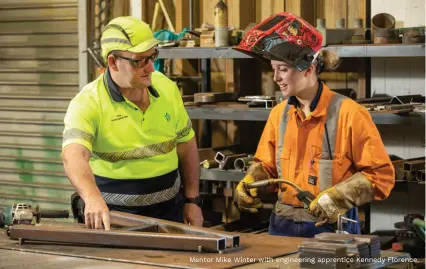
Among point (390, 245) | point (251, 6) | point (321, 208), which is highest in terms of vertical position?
point (251, 6)

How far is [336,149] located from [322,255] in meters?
Answer: 0.89

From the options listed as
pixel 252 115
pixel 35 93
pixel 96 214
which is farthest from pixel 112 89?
pixel 35 93

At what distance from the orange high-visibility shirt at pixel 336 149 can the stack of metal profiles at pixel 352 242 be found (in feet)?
2.03

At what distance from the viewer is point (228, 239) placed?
3.66m

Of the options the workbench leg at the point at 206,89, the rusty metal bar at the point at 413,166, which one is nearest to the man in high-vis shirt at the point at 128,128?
the rusty metal bar at the point at 413,166

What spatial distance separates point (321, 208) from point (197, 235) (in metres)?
0.57

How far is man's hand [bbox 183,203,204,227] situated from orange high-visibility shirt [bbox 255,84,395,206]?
1.62 ft

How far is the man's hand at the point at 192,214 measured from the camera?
14.9ft

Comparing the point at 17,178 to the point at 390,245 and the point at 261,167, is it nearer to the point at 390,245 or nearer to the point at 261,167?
the point at 390,245

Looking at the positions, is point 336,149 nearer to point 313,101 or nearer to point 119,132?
point 313,101

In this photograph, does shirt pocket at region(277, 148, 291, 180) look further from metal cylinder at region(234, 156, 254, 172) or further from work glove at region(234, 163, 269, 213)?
metal cylinder at region(234, 156, 254, 172)

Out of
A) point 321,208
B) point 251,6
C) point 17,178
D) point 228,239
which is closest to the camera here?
point 228,239

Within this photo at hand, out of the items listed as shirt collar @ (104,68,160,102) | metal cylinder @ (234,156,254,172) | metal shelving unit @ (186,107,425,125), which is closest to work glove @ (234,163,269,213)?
shirt collar @ (104,68,160,102)

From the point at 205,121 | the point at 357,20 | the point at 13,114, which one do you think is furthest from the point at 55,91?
the point at 357,20
